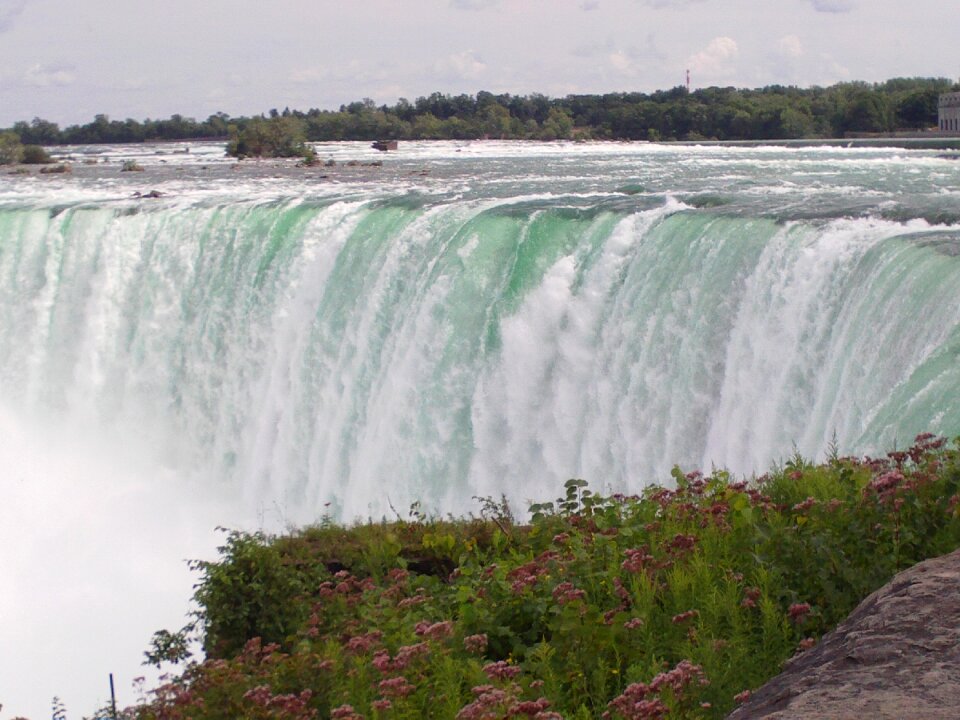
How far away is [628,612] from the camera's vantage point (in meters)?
5.50

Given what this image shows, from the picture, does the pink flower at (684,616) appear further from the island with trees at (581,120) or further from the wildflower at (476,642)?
the island with trees at (581,120)

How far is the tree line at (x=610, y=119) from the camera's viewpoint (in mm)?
46531

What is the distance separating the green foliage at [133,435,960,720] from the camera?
487 cm

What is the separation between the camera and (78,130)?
9556 centimetres

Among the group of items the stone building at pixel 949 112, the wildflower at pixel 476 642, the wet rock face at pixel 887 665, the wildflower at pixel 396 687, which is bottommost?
the wildflower at pixel 476 642

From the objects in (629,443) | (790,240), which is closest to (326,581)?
(629,443)

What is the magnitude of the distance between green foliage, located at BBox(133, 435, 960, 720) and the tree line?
40.0 metres

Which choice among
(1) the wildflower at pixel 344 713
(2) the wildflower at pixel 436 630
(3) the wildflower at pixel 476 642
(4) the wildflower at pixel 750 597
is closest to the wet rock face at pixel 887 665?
(4) the wildflower at pixel 750 597

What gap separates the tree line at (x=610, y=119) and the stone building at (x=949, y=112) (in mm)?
943

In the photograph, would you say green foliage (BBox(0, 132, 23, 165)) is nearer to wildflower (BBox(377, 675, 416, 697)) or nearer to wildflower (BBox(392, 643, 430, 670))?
wildflower (BBox(392, 643, 430, 670))

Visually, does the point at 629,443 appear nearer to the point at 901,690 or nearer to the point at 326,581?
the point at 326,581

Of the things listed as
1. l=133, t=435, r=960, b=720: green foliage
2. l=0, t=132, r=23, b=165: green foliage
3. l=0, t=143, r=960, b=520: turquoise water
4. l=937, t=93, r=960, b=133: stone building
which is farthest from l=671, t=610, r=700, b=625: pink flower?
l=0, t=132, r=23, b=165: green foliage

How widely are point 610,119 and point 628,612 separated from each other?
63601 millimetres

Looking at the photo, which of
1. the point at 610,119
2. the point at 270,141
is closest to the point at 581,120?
the point at 610,119
